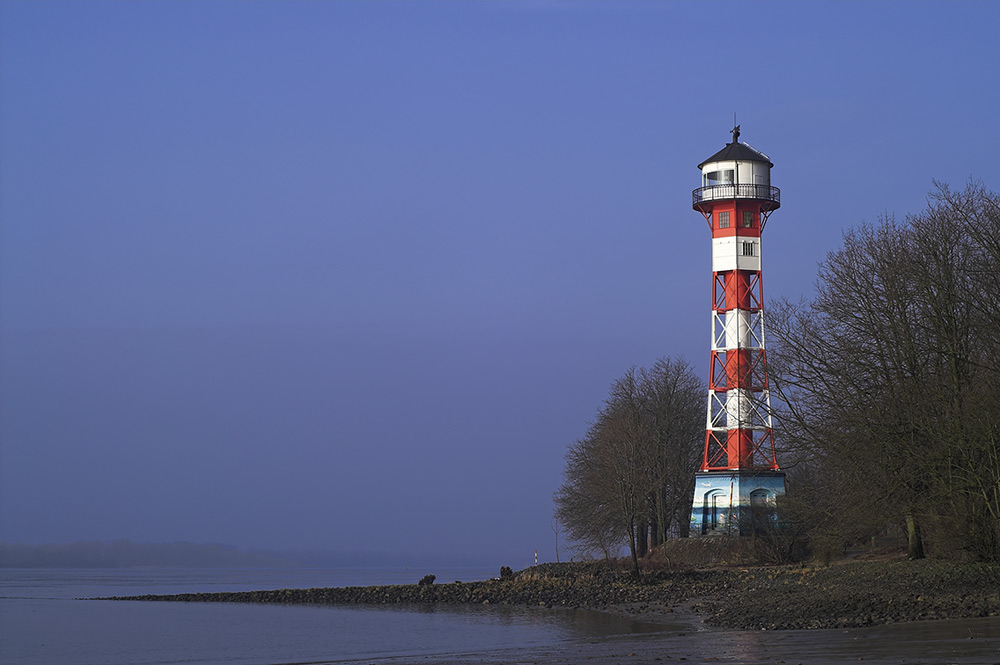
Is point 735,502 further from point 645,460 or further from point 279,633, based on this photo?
point 279,633

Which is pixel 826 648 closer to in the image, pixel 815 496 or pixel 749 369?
pixel 815 496

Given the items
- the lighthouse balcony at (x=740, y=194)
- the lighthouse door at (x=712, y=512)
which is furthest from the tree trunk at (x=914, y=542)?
the lighthouse balcony at (x=740, y=194)

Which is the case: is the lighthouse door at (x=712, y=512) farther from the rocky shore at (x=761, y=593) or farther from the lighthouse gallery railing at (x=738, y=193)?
the lighthouse gallery railing at (x=738, y=193)


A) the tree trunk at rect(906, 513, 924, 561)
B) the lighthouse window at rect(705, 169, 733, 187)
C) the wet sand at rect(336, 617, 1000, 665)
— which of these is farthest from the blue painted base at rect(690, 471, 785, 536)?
the wet sand at rect(336, 617, 1000, 665)

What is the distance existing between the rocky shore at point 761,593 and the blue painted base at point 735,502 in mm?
5079

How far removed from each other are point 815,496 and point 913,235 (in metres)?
16.0

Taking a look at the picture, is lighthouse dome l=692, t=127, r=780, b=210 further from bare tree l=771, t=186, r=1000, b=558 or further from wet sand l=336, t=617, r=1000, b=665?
wet sand l=336, t=617, r=1000, b=665

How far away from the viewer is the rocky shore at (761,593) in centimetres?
2442

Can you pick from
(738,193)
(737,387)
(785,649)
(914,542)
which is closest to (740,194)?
(738,193)

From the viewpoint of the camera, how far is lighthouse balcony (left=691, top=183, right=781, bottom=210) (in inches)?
2208

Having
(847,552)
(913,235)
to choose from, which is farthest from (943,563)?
(847,552)

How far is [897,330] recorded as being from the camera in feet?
103

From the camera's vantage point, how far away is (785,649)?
63.8ft

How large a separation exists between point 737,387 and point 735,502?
17.7ft
